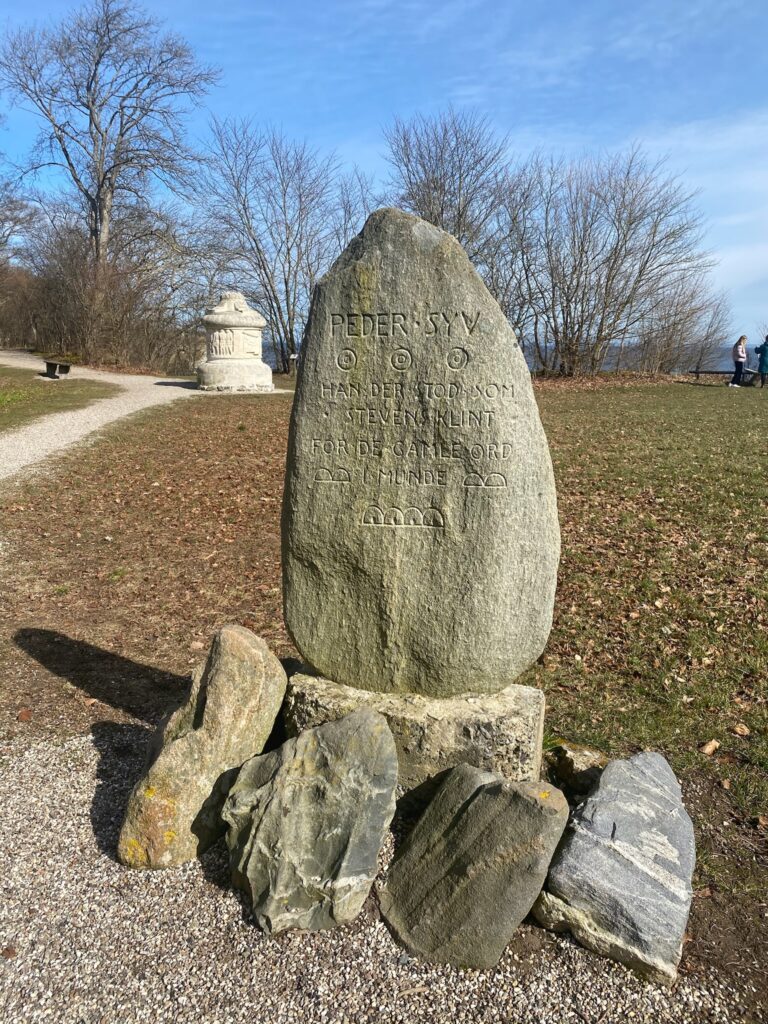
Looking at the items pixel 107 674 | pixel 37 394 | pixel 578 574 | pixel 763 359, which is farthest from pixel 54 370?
pixel 763 359

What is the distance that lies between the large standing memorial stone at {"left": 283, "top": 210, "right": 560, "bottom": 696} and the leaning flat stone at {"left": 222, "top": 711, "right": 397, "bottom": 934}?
552mm

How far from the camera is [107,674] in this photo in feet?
16.6

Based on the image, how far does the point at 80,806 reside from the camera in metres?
3.53

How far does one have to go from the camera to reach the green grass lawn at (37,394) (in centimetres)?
1706

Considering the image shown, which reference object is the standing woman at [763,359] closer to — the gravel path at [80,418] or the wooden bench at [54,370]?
the gravel path at [80,418]

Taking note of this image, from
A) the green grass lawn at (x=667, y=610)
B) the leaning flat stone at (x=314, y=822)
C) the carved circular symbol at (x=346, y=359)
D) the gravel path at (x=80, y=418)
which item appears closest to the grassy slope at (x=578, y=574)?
the green grass lawn at (x=667, y=610)

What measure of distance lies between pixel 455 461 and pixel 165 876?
85.8 inches

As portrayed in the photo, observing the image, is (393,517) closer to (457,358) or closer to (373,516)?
(373,516)

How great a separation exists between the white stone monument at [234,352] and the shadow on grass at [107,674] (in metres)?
17.6

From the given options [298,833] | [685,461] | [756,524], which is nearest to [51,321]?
[685,461]

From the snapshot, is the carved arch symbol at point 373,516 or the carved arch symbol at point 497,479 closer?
the carved arch symbol at point 497,479

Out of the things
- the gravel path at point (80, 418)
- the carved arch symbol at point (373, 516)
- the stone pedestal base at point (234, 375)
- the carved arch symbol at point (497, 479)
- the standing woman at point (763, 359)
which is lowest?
the gravel path at point (80, 418)

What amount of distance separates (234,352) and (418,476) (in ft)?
66.9

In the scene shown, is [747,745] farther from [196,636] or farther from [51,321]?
[51,321]
